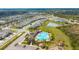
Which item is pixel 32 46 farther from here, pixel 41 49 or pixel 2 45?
pixel 2 45

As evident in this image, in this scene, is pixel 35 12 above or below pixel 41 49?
above

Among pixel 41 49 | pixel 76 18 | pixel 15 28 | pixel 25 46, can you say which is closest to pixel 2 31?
pixel 15 28
